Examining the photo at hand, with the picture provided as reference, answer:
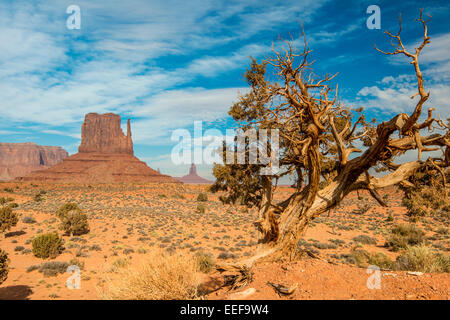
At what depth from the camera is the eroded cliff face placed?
149375 mm

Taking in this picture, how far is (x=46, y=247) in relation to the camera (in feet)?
49.3

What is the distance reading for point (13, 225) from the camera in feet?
72.7

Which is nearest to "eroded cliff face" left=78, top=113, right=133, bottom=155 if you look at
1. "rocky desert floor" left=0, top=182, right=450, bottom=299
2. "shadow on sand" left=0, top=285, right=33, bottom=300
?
"rocky desert floor" left=0, top=182, right=450, bottom=299

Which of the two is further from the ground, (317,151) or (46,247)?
(317,151)

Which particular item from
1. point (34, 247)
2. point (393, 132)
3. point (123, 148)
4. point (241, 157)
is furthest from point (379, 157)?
point (123, 148)

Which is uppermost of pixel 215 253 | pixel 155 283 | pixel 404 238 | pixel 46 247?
pixel 155 283

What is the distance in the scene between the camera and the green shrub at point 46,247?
48.9ft

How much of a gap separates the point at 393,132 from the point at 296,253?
3.97 meters

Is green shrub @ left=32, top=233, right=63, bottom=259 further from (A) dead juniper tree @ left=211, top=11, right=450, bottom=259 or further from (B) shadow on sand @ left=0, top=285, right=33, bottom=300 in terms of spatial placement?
(A) dead juniper tree @ left=211, top=11, right=450, bottom=259

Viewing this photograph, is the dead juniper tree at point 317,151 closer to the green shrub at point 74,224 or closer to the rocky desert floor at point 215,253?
the rocky desert floor at point 215,253

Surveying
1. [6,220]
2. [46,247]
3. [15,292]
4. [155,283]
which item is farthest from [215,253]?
[6,220]

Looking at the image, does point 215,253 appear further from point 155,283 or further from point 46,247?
point 155,283

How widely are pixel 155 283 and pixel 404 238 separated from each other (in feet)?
62.4
